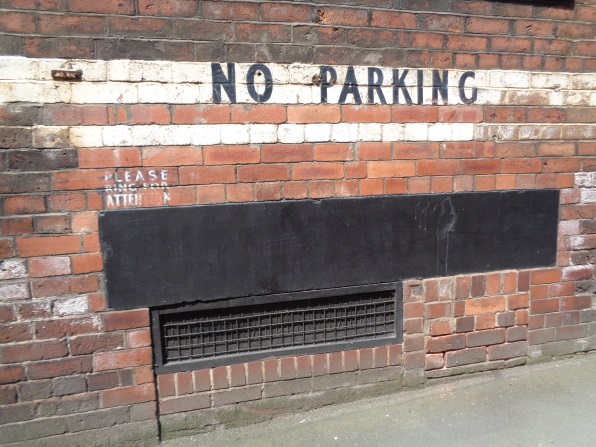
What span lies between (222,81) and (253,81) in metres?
0.18

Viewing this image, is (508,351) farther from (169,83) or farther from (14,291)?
(14,291)

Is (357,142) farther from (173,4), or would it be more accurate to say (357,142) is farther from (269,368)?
(269,368)

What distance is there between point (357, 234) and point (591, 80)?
6.75 feet

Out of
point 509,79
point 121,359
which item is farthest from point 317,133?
point 121,359

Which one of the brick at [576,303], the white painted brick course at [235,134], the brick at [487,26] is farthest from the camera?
the brick at [576,303]

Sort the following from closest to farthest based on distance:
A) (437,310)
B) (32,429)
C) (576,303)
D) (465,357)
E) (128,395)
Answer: (32,429), (128,395), (437,310), (465,357), (576,303)

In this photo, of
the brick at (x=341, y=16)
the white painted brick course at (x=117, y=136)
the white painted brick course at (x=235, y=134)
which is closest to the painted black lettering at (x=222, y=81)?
the white painted brick course at (x=235, y=134)

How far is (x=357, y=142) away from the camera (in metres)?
2.71

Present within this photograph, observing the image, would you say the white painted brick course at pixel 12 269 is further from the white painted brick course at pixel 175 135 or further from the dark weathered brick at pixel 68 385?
the white painted brick course at pixel 175 135

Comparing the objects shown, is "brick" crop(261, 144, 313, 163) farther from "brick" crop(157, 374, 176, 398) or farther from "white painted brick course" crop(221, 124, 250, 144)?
"brick" crop(157, 374, 176, 398)

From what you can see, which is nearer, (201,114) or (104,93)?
(104,93)

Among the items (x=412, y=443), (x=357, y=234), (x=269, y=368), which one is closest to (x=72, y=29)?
(x=357, y=234)

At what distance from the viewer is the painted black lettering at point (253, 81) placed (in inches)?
98.7

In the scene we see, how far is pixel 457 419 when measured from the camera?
2707 mm
